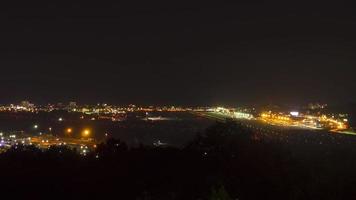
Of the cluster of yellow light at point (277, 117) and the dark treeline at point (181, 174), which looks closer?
the dark treeline at point (181, 174)

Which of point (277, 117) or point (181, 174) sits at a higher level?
point (181, 174)

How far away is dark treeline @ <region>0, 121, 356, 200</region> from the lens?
17.0m

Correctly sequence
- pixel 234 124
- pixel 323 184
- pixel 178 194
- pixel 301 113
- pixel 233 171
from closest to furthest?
pixel 178 194 < pixel 323 184 < pixel 233 171 < pixel 234 124 < pixel 301 113

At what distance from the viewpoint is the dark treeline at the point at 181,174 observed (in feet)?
55.8

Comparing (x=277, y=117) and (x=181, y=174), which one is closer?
(x=181, y=174)

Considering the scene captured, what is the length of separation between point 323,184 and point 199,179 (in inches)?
155

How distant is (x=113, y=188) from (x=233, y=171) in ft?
16.9

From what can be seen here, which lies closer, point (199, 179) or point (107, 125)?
point (199, 179)

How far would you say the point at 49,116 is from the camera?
116 m

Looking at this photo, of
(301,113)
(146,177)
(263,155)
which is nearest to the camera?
(146,177)

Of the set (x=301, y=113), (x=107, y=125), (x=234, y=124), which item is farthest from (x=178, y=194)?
(x=301, y=113)

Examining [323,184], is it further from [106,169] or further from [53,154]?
[53,154]

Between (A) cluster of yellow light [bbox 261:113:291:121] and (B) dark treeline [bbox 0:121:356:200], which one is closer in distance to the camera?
(B) dark treeline [bbox 0:121:356:200]

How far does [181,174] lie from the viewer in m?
19.8
